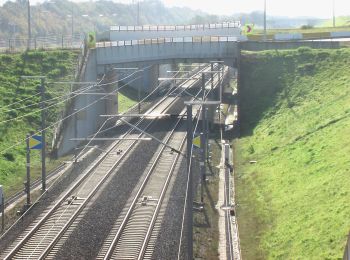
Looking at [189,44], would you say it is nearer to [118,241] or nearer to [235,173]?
[235,173]

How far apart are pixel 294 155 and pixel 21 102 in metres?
19.0

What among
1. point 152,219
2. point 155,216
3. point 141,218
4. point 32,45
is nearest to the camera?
point 152,219

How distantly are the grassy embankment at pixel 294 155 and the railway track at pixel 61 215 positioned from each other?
6.65 metres

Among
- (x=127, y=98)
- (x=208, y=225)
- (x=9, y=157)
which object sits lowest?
(x=208, y=225)

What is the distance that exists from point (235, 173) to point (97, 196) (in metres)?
8.29

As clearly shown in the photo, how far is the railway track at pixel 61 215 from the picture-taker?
20406mm

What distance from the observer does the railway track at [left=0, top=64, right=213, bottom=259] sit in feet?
66.9

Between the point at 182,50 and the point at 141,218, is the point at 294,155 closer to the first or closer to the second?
the point at 141,218

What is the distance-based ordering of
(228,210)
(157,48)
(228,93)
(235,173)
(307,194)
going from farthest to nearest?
(228,93) < (157,48) < (235,173) < (228,210) < (307,194)

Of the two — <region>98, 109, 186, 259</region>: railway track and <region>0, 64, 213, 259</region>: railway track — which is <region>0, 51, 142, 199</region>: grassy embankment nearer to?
<region>0, 64, 213, 259</region>: railway track

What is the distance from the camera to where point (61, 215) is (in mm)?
24078

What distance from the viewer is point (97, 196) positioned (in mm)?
26812

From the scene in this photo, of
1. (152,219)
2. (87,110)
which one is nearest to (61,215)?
(152,219)

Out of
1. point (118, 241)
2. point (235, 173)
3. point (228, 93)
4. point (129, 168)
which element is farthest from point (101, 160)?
point (228, 93)
